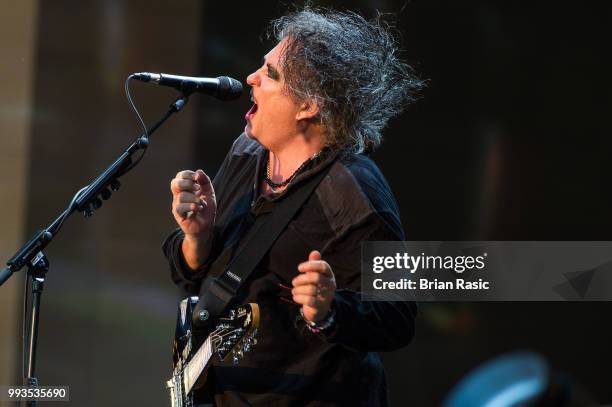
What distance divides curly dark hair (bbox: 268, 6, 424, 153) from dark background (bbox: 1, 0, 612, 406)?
1095 millimetres

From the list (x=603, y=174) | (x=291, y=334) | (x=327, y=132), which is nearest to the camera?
(x=291, y=334)

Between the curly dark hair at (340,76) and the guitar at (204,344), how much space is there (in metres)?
0.53

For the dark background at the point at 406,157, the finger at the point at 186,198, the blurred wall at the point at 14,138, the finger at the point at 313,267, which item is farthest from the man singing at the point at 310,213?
the blurred wall at the point at 14,138

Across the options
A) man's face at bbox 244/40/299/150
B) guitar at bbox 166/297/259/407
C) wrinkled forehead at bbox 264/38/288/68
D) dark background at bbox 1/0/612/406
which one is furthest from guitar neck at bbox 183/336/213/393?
dark background at bbox 1/0/612/406

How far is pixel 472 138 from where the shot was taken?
3.42m

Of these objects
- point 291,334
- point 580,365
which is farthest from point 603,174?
point 291,334

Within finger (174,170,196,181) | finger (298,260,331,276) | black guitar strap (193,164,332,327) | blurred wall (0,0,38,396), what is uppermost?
blurred wall (0,0,38,396)

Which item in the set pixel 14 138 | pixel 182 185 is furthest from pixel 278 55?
pixel 14 138

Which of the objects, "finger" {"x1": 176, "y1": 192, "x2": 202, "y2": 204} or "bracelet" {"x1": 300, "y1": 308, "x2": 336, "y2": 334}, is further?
"finger" {"x1": 176, "y1": 192, "x2": 202, "y2": 204}

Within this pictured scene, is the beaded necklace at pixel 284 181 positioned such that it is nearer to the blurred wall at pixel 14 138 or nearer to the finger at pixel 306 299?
the finger at pixel 306 299

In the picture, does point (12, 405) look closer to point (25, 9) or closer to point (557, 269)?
point (25, 9)

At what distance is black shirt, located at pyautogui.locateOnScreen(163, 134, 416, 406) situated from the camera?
6.62ft

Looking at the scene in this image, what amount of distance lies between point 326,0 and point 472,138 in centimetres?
78

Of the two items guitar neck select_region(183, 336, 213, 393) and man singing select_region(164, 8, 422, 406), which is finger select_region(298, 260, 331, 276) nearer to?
man singing select_region(164, 8, 422, 406)
